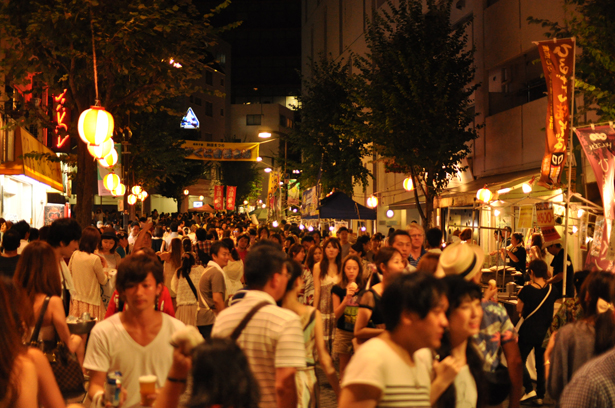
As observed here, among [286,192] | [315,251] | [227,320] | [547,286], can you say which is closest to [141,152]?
[286,192]

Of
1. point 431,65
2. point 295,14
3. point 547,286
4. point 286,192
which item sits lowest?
point 547,286

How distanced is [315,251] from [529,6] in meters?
12.0

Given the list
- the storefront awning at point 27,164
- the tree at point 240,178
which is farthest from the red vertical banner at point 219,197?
the storefront awning at point 27,164

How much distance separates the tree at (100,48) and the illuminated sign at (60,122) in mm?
333

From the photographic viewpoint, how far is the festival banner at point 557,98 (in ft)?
35.5

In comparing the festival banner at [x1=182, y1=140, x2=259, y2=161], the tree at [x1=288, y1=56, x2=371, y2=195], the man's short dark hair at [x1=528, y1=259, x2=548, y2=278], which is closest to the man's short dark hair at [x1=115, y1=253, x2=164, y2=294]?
the man's short dark hair at [x1=528, y1=259, x2=548, y2=278]

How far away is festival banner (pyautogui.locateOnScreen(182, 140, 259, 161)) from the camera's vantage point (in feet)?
102

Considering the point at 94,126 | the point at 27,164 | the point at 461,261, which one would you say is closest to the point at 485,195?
the point at 94,126

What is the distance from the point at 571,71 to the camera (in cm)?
1098

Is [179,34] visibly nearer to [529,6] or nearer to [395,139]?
[395,139]

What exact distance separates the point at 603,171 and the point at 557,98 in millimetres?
3003

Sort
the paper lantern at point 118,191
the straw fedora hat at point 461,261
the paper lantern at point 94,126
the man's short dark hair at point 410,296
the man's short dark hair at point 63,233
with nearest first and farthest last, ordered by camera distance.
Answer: the man's short dark hair at point 410,296
the straw fedora hat at point 461,261
the man's short dark hair at point 63,233
the paper lantern at point 94,126
the paper lantern at point 118,191

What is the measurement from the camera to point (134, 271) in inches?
144

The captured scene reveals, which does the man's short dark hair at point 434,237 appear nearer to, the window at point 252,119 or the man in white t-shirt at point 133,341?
the man in white t-shirt at point 133,341
